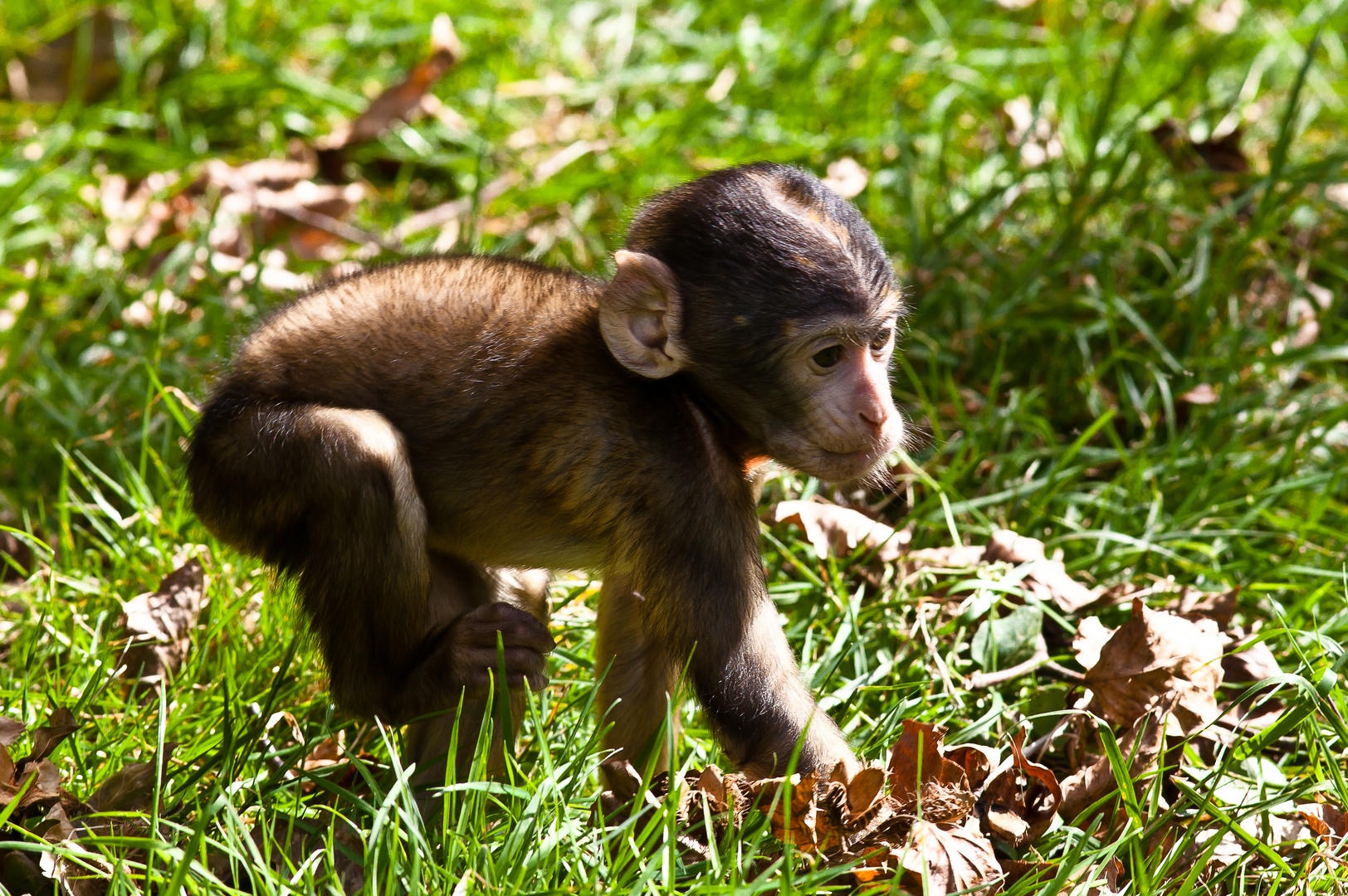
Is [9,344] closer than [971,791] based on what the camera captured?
No

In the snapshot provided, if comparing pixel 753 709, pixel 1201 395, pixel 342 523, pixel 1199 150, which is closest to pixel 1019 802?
pixel 753 709

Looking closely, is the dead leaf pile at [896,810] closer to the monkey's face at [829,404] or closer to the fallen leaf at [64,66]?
the monkey's face at [829,404]

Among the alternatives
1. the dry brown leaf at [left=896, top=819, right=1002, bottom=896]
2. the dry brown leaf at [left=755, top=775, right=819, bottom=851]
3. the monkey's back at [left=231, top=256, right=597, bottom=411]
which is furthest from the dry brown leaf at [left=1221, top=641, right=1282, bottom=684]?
the monkey's back at [left=231, top=256, right=597, bottom=411]

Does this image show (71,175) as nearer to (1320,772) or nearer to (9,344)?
(9,344)

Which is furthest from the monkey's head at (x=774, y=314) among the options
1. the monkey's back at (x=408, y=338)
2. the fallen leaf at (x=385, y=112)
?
the fallen leaf at (x=385, y=112)

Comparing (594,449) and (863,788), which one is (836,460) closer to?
(594,449)

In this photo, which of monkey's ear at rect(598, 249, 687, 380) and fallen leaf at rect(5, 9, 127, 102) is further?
fallen leaf at rect(5, 9, 127, 102)

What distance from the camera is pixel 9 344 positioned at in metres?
5.80

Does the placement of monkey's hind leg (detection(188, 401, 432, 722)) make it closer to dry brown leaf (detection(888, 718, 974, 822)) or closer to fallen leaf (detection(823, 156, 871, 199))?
dry brown leaf (detection(888, 718, 974, 822))

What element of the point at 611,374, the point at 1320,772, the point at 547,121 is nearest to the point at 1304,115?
the point at 547,121

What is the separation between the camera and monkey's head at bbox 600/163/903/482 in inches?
148

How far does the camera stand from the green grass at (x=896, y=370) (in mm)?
3627

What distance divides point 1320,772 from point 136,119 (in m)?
6.28

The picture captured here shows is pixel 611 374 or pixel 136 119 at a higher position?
pixel 611 374
